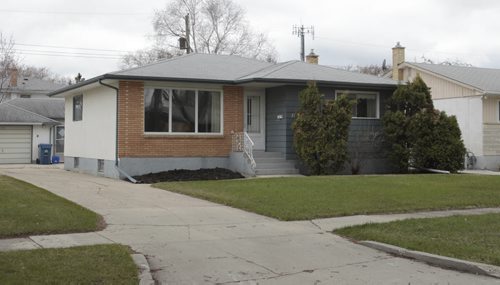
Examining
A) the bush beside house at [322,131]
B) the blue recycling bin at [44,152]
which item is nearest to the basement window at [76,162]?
the blue recycling bin at [44,152]

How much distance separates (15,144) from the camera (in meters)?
32.8

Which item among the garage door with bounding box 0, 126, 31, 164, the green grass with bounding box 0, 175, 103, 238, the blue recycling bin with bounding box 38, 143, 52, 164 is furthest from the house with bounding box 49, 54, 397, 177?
the garage door with bounding box 0, 126, 31, 164

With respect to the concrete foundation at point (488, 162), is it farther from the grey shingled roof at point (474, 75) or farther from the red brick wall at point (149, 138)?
the red brick wall at point (149, 138)

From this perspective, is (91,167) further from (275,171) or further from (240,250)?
(240,250)

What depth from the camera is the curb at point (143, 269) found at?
6480mm

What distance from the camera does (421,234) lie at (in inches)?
380

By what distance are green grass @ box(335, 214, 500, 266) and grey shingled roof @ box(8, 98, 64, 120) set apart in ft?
103

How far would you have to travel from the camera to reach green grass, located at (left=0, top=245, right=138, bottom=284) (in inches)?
247

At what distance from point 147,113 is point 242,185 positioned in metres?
5.50

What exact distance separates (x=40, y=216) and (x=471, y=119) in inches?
824

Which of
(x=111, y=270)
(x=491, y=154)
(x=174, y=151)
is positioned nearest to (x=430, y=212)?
(x=111, y=270)

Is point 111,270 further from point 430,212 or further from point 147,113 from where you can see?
point 147,113

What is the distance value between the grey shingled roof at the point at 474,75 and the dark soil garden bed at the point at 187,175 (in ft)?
41.7

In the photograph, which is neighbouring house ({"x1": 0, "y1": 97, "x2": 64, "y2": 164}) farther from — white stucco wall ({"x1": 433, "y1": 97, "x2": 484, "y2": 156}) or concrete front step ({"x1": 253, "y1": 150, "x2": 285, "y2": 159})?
white stucco wall ({"x1": 433, "y1": 97, "x2": 484, "y2": 156})
